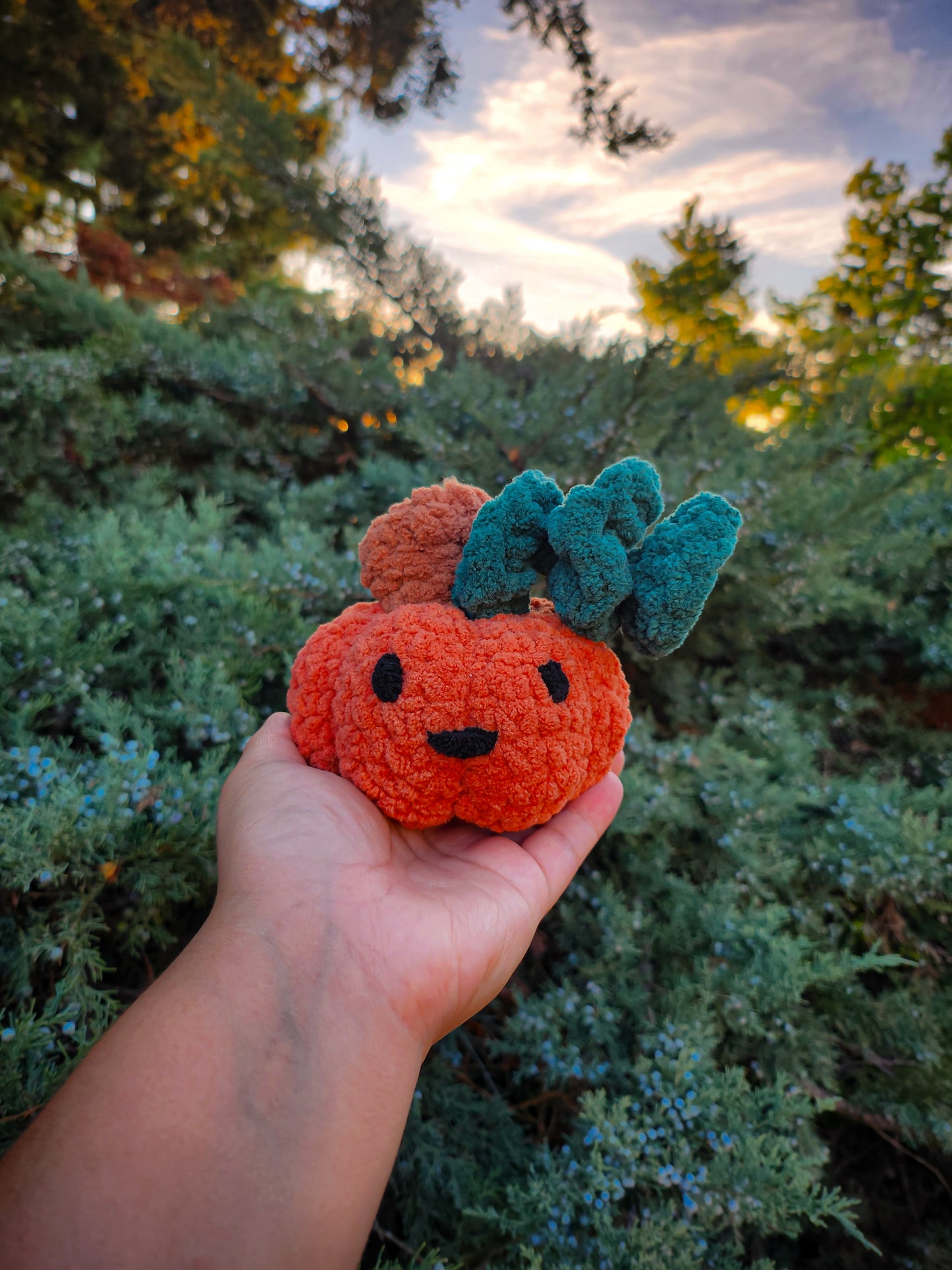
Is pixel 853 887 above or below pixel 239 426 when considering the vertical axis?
below

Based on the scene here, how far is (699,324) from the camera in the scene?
7.09 m

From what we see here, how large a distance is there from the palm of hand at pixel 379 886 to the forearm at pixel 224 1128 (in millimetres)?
50

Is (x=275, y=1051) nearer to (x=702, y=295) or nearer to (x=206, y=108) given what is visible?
(x=206, y=108)

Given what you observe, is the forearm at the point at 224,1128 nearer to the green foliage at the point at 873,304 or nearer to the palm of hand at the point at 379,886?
the palm of hand at the point at 379,886

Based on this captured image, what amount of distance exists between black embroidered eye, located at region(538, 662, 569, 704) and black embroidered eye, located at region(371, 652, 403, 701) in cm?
24

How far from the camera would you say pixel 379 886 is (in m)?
1.03

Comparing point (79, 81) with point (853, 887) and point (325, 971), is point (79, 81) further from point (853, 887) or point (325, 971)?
point (853, 887)

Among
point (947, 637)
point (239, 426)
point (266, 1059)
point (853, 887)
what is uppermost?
point (239, 426)

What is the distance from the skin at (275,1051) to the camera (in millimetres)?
691

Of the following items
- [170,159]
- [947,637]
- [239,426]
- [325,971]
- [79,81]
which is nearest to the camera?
[325,971]

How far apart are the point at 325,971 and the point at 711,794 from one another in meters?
1.39

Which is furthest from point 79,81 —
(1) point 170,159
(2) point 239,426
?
(2) point 239,426

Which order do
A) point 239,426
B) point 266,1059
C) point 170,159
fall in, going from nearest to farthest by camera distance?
point 266,1059, point 239,426, point 170,159

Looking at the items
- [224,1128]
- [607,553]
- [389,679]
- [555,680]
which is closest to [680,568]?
[607,553]
